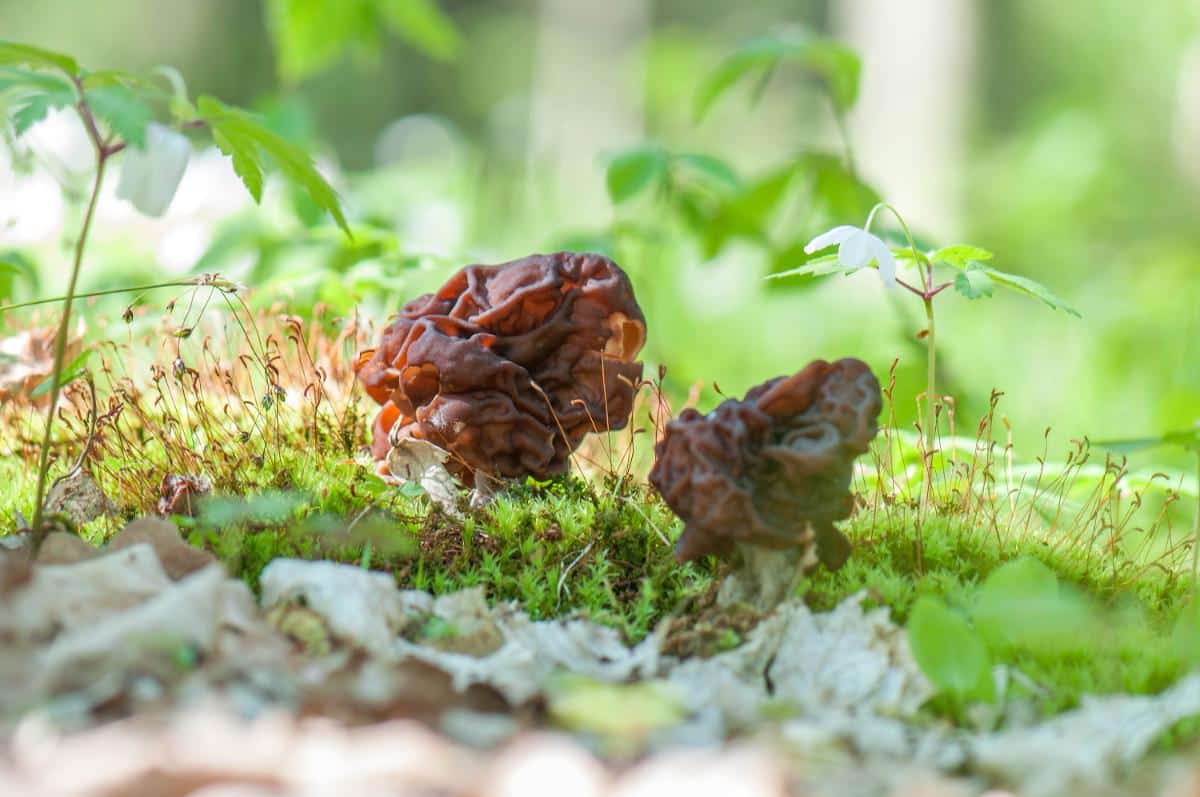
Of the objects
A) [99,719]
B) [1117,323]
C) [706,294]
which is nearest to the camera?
[99,719]

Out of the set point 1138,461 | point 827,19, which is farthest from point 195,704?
point 827,19

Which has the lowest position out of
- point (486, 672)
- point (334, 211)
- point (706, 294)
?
point (706, 294)

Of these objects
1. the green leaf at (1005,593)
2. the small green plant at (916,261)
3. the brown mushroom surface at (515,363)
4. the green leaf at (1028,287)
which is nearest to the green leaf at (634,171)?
the brown mushroom surface at (515,363)

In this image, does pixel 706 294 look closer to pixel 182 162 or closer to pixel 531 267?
pixel 531 267

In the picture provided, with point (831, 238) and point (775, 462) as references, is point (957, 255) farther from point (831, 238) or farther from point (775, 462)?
point (775, 462)

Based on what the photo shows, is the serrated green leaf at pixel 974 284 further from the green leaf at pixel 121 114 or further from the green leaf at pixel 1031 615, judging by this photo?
the green leaf at pixel 121 114

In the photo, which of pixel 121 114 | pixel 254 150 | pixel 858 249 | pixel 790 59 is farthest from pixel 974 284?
pixel 790 59

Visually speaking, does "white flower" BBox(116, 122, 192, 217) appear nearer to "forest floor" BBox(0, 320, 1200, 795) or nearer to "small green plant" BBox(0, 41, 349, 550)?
"small green plant" BBox(0, 41, 349, 550)
